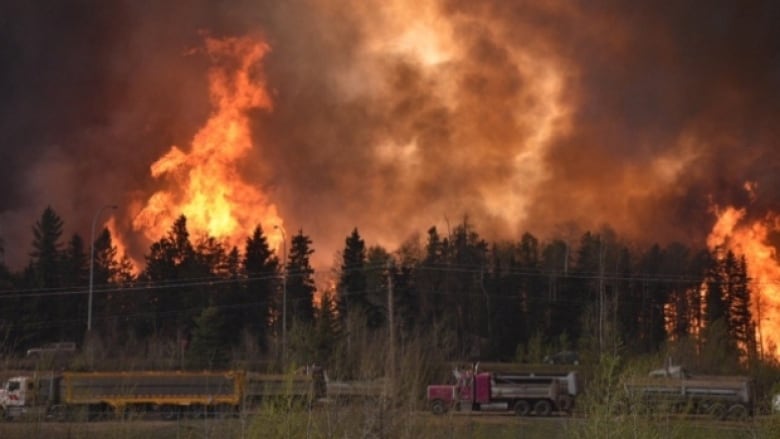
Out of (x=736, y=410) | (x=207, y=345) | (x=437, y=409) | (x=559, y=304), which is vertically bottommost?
(x=736, y=410)

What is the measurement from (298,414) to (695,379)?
1467 inches

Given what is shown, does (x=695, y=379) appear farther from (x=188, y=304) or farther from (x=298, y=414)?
(x=188, y=304)

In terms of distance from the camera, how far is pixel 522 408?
46.0 meters

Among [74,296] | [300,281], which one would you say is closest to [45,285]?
[74,296]

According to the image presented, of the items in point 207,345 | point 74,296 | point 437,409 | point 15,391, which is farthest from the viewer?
point 74,296

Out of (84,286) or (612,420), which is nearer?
(612,420)

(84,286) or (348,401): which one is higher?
(84,286)

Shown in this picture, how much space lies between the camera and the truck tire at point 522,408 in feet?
150

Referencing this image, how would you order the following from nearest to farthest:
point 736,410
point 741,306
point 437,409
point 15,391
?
point 437,409 → point 15,391 → point 736,410 → point 741,306

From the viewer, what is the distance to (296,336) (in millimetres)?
43750

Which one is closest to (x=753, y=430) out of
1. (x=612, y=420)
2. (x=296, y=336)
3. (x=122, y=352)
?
(x=612, y=420)

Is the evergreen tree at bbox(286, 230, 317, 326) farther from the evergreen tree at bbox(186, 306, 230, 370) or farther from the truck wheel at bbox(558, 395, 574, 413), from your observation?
the truck wheel at bbox(558, 395, 574, 413)

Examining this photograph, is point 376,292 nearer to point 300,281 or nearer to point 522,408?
point 300,281

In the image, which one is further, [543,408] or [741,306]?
[741,306]
